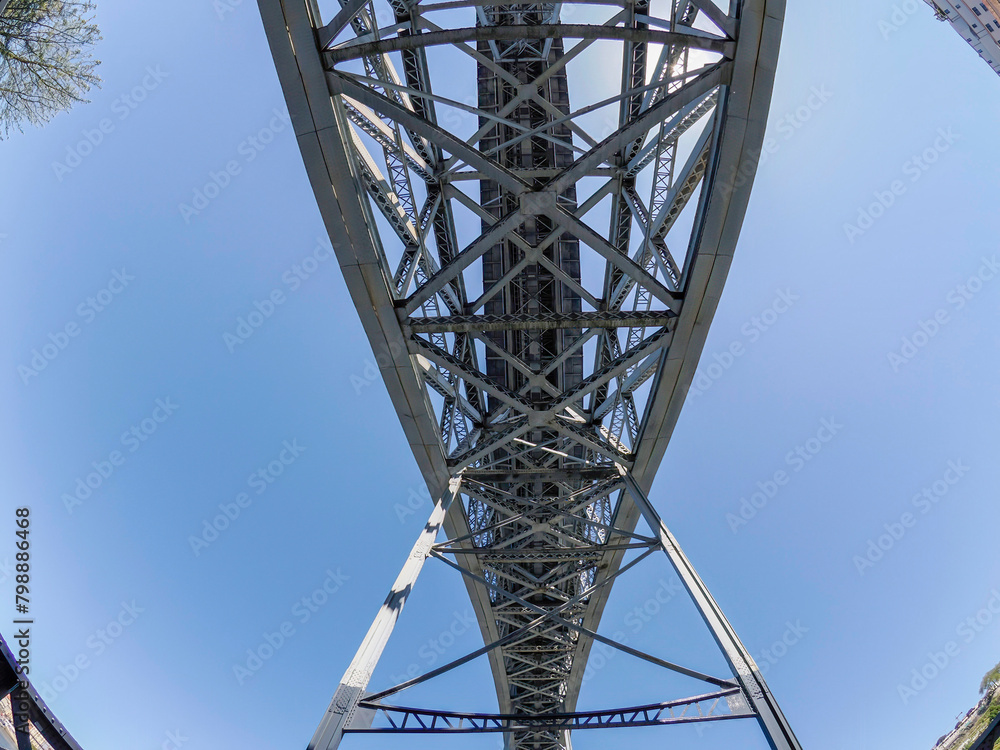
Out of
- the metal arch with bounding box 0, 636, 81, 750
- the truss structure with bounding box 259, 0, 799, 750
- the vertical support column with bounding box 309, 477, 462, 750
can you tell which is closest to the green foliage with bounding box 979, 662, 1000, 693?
the truss structure with bounding box 259, 0, 799, 750

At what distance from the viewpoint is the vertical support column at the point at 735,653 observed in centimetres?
751

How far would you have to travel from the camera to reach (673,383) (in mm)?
12641

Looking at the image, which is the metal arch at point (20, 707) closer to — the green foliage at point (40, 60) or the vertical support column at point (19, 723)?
the vertical support column at point (19, 723)

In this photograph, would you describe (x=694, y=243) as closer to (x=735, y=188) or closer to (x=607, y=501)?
(x=735, y=188)

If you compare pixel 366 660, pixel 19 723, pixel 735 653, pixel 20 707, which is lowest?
pixel 735 653

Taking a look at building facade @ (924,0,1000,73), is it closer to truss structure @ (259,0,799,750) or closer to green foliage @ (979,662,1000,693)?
green foliage @ (979,662,1000,693)

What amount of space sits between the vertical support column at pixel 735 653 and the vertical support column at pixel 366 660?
15.6 feet

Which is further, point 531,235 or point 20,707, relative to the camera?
point 531,235

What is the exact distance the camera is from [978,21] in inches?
1976

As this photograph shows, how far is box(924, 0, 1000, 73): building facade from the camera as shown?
4909 cm

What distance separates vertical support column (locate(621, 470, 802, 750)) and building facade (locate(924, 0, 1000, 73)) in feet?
201

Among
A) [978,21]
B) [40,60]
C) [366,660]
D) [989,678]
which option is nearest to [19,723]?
[366,660]

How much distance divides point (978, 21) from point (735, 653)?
64.7 m

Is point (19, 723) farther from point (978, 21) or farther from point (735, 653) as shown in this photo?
point (978, 21)
